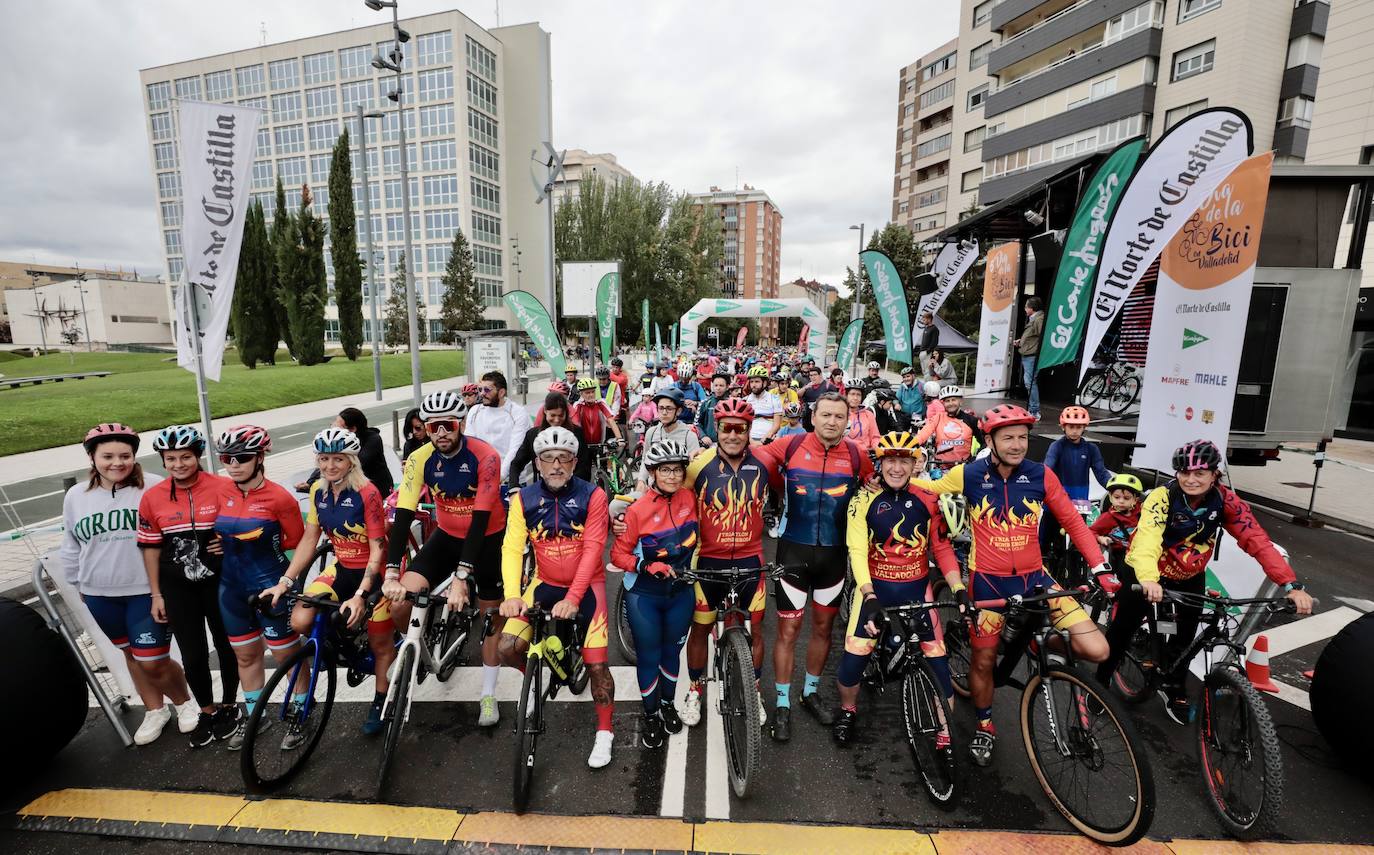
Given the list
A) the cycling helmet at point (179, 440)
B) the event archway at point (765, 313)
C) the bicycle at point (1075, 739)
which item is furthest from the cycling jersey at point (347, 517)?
the event archway at point (765, 313)

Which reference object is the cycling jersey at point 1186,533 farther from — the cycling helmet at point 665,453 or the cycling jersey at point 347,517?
the cycling jersey at point 347,517

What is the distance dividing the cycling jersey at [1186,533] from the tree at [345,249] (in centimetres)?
4037

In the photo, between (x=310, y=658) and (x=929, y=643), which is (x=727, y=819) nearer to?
(x=929, y=643)

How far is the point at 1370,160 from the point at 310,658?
1045 inches

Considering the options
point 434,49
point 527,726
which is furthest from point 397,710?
point 434,49

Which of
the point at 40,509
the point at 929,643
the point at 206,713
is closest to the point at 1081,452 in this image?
the point at 929,643

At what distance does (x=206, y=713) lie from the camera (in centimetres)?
404

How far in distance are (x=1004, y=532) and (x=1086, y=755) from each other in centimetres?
129

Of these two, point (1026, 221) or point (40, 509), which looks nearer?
point (40, 509)

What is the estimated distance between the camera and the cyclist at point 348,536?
155 inches

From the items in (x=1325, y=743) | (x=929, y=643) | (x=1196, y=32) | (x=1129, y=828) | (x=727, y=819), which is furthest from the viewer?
(x=1196, y=32)

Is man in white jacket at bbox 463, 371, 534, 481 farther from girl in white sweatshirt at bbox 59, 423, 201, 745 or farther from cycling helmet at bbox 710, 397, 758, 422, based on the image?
cycling helmet at bbox 710, 397, 758, 422

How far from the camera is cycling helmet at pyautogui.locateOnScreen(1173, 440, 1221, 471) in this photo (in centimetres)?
380

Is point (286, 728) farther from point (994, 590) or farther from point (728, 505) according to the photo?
point (994, 590)
